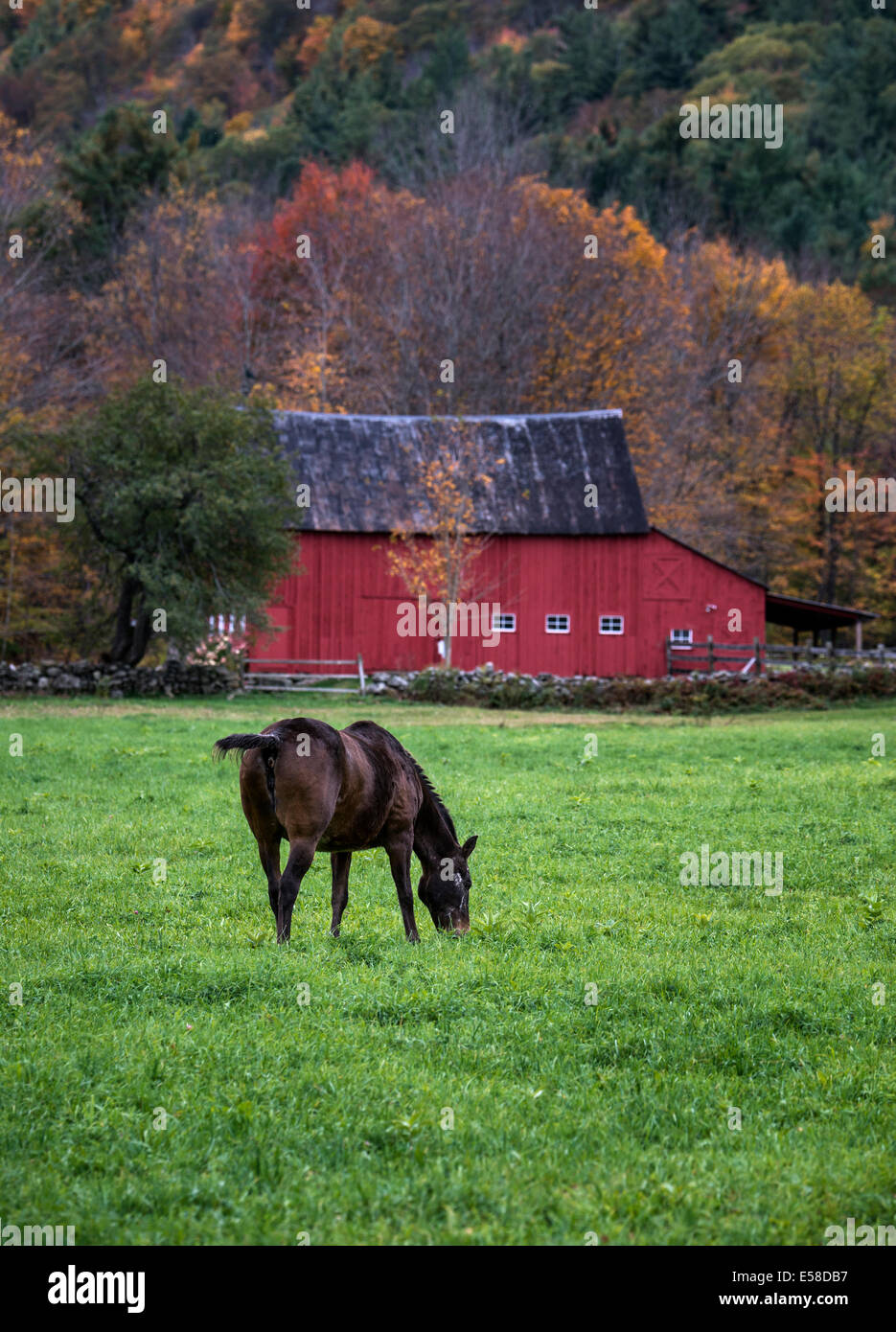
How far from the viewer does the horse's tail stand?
7.70m

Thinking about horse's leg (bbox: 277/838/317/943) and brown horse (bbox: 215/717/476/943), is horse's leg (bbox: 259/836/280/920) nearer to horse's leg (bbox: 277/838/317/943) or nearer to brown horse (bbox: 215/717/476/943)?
brown horse (bbox: 215/717/476/943)

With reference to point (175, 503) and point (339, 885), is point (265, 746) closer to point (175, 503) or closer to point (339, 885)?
point (339, 885)

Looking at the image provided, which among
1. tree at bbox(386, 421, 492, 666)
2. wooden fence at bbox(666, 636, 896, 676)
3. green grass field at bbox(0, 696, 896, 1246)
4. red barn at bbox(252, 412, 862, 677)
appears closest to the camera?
green grass field at bbox(0, 696, 896, 1246)

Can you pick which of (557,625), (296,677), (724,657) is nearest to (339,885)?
(296,677)

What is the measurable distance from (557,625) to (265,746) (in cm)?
3380

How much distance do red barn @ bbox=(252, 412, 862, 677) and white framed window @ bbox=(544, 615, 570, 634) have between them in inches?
1.8

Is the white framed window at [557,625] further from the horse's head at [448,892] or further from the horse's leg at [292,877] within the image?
the horse's leg at [292,877]

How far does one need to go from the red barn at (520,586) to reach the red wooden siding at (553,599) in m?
0.03

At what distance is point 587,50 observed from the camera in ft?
290

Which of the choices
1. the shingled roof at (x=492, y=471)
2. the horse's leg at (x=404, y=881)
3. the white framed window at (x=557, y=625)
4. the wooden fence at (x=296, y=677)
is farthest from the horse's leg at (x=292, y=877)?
the white framed window at (x=557, y=625)

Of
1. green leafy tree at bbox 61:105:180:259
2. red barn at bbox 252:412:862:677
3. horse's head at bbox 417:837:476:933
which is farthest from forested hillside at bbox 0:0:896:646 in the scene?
horse's head at bbox 417:837:476:933
